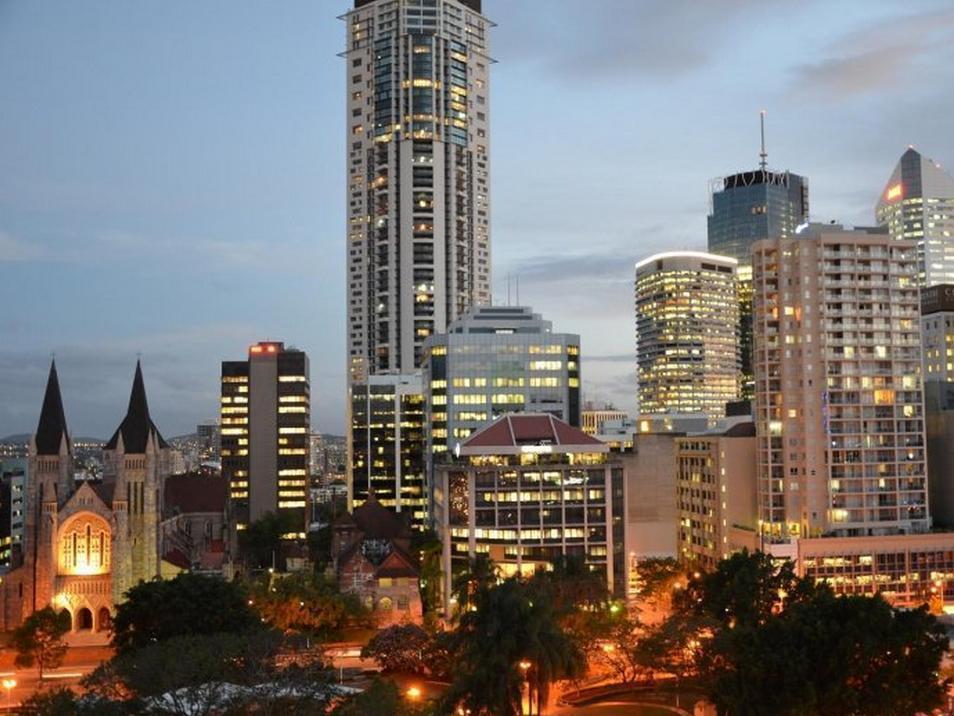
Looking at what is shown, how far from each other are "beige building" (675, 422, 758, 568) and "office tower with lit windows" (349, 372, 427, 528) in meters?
47.8

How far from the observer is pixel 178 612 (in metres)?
73.2

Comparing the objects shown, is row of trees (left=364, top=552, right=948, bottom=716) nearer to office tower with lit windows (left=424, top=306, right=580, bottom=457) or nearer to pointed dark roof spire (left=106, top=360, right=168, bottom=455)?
pointed dark roof spire (left=106, top=360, right=168, bottom=455)

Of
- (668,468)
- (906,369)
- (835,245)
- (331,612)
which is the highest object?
(835,245)

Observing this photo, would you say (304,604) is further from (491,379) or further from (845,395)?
(845,395)

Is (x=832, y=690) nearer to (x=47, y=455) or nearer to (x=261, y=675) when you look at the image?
(x=261, y=675)

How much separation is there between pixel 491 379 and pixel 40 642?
268 feet

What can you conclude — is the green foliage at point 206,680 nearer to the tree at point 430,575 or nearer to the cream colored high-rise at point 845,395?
the tree at point 430,575

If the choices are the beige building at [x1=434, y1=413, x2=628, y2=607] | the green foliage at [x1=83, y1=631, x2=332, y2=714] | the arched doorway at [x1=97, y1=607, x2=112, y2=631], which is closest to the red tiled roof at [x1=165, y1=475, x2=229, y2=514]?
the arched doorway at [x1=97, y1=607, x2=112, y2=631]

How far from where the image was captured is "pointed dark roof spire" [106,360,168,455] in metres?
99.1

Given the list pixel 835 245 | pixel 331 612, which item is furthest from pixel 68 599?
pixel 835 245

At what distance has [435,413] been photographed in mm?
151125

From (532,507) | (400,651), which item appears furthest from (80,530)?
(532,507)

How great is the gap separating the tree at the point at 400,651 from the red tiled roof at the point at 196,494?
186 feet

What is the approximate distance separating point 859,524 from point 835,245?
32.0 metres
